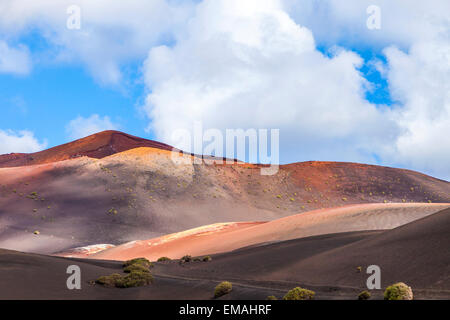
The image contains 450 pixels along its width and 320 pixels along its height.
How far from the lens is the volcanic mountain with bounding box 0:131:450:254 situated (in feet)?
197

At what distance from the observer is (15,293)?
556 inches

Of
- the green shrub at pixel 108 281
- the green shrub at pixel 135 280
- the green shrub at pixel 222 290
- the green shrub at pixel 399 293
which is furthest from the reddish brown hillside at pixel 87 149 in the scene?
the green shrub at pixel 399 293

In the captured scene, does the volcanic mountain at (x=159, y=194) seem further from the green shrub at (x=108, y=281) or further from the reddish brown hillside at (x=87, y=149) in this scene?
the green shrub at (x=108, y=281)

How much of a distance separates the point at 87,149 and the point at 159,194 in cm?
5529

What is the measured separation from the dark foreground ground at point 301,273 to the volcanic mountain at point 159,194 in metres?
32.9

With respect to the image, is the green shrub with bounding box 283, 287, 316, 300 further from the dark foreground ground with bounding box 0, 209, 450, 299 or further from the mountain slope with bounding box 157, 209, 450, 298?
the mountain slope with bounding box 157, 209, 450, 298

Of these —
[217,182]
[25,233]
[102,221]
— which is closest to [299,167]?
[217,182]

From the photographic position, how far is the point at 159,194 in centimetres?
7150

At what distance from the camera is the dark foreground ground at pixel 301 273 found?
1443 cm

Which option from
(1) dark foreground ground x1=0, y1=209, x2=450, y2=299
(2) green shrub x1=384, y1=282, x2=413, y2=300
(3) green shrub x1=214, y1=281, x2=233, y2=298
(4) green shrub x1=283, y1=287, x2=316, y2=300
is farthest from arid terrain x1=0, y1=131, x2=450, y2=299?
(4) green shrub x1=283, y1=287, x2=316, y2=300

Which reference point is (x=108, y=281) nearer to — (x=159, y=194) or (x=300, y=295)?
(x=300, y=295)

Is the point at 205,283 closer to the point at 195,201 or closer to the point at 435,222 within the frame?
the point at 435,222

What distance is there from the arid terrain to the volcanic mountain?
25 centimetres
